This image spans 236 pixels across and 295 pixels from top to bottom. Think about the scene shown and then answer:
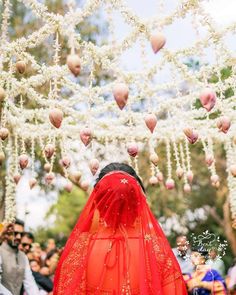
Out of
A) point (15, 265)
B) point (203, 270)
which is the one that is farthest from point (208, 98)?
point (15, 265)

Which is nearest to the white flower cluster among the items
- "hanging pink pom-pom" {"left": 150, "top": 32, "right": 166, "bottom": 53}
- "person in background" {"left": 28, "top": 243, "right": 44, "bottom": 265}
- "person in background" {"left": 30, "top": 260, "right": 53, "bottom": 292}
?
"hanging pink pom-pom" {"left": 150, "top": 32, "right": 166, "bottom": 53}

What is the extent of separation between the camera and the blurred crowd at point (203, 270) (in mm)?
4492

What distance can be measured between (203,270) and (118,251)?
2199 mm

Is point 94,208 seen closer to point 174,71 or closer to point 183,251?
point 183,251

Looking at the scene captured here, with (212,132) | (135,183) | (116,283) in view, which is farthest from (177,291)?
(212,132)

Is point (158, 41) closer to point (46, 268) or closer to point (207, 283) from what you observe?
point (207, 283)

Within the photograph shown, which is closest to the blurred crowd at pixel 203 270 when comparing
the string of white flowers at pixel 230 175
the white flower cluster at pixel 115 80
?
the white flower cluster at pixel 115 80

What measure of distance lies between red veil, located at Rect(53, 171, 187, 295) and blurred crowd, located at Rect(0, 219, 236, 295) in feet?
3.61

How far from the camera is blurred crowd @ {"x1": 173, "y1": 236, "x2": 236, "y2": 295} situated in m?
4.49

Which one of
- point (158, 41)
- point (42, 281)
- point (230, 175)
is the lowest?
point (42, 281)

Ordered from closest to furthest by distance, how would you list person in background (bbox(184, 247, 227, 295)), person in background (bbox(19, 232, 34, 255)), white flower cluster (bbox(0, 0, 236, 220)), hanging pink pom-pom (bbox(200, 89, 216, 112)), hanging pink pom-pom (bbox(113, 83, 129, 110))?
1. hanging pink pom-pom (bbox(113, 83, 129, 110))
2. hanging pink pom-pom (bbox(200, 89, 216, 112))
3. white flower cluster (bbox(0, 0, 236, 220))
4. person in background (bbox(184, 247, 227, 295))
5. person in background (bbox(19, 232, 34, 255))

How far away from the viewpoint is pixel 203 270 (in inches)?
207

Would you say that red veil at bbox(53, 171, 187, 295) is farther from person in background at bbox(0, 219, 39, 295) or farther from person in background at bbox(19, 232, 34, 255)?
person in background at bbox(19, 232, 34, 255)

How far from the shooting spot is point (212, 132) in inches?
305
